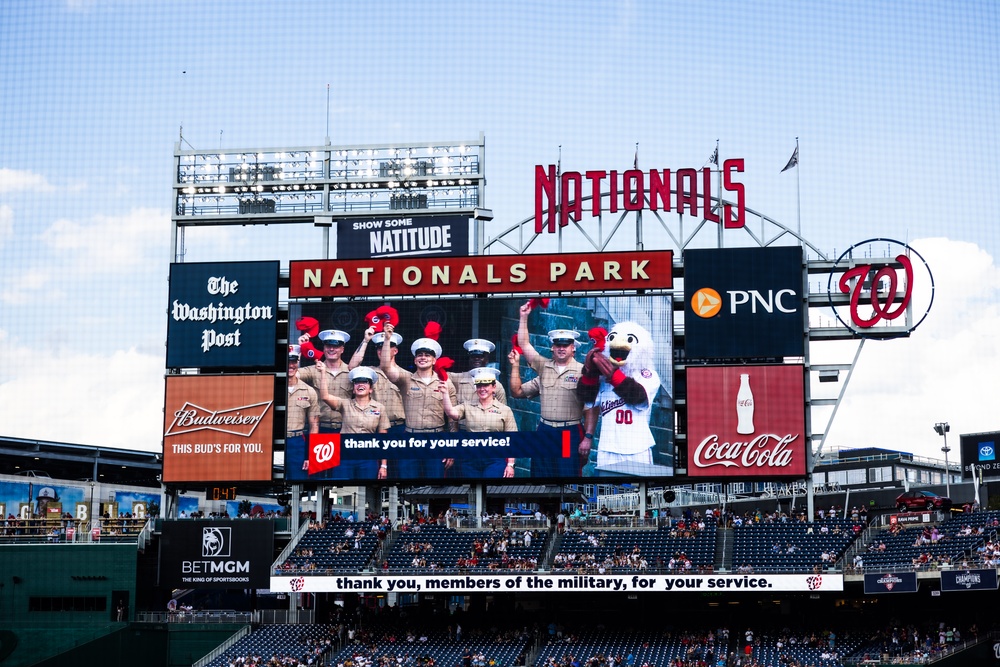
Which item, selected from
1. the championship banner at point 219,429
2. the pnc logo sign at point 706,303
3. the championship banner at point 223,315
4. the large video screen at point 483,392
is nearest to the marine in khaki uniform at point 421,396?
the large video screen at point 483,392

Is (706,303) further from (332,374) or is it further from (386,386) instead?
(332,374)

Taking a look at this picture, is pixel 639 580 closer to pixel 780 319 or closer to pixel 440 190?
pixel 780 319

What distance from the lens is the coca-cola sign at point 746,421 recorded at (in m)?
45.6

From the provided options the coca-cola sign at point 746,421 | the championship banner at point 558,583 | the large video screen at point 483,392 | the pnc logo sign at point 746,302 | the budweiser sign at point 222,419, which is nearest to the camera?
the championship banner at point 558,583

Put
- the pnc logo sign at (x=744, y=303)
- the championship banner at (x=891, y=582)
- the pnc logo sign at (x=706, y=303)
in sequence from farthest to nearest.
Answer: the pnc logo sign at (x=706, y=303) → the pnc logo sign at (x=744, y=303) → the championship banner at (x=891, y=582)

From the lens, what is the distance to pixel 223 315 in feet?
161

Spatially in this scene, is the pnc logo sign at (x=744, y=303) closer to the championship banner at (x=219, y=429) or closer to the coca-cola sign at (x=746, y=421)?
the coca-cola sign at (x=746, y=421)

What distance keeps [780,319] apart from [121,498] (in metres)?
47.1

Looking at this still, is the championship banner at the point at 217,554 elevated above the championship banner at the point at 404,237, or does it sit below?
below

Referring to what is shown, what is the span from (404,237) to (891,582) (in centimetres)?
2114

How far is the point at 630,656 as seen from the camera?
43.1 m

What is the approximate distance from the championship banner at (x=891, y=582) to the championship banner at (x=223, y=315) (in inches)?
884

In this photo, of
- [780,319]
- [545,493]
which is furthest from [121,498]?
[780,319]

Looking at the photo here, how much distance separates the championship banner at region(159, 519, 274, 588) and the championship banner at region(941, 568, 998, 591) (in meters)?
23.2
